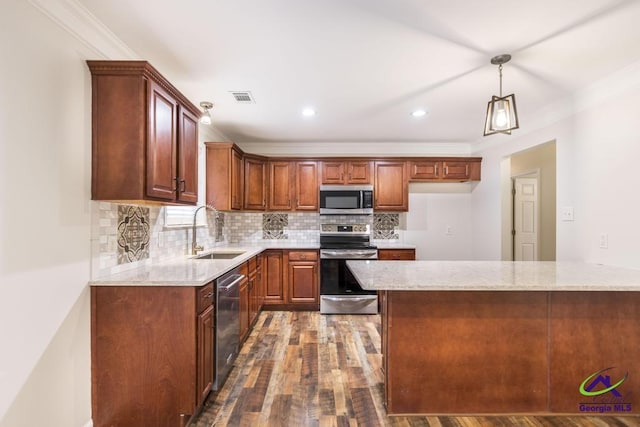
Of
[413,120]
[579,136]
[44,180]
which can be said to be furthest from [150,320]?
[579,136]

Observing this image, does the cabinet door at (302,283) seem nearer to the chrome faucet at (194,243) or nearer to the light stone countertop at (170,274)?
the chrome faucet at (194,243)

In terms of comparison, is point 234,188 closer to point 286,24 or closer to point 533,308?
point 286,24

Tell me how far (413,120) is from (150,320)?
10.4ft

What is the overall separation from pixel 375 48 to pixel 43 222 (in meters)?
2.09

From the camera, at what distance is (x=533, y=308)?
6.35ft

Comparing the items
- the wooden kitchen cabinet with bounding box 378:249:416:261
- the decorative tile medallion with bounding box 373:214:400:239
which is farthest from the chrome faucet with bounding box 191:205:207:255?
the decorative tile medallion with bounding box 373:214:400:239

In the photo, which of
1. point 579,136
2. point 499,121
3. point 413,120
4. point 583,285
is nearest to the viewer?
point 583,285

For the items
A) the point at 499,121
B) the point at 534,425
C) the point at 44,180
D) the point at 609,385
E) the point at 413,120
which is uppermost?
the point at 413,120

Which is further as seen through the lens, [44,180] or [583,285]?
[583,285]

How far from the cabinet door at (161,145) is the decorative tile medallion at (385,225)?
124 inches

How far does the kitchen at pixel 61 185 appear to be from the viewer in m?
1.34

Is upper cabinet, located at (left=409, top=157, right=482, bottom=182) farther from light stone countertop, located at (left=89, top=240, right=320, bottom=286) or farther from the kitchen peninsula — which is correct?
light stone countertop, located at (left=89, top=240, right=320, bottom=286)

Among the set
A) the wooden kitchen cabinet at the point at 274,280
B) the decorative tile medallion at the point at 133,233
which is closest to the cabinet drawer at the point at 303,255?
the wooden kitchen cabinet at the point at 274,280

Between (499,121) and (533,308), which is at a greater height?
(499,121)
